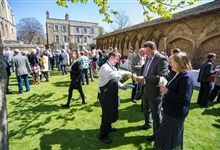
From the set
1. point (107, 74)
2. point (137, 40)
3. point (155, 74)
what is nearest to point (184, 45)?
point (137, 40)

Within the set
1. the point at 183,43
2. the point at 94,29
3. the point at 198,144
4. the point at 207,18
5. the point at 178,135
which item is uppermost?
the point at 94,29

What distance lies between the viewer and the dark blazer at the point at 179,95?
1985 mm

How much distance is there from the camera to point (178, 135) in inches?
88.5

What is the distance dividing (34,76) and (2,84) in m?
7.38

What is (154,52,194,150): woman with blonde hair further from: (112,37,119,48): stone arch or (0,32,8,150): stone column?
(112,37,119,48): stone arch

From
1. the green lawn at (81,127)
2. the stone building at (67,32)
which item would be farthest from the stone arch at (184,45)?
the stone building at (67,32)

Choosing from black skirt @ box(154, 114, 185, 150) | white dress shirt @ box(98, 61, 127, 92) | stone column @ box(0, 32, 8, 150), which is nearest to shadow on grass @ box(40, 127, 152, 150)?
black skirt @ box(154, 114, 185, 150)

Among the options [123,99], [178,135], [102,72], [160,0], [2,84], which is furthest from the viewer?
[123,99]

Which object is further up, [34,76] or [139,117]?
[34,76]

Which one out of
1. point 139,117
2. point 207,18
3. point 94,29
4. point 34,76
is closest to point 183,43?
point 207,18

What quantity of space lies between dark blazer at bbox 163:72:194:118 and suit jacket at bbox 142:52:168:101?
0.48 meters

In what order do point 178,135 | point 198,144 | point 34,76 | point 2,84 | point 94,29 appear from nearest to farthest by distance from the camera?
point 2,84 < point 178,135 < point 198,144 < point 34,76 < point 94,29

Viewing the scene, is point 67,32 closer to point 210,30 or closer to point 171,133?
point 210,30

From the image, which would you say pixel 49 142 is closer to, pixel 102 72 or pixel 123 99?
pixel 102 72
